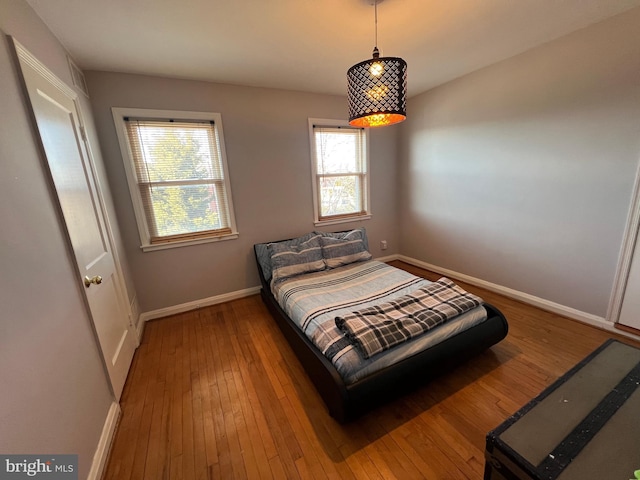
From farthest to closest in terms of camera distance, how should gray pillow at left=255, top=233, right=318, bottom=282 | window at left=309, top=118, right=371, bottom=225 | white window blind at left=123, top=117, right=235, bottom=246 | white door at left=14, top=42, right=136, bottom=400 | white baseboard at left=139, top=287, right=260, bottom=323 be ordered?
window at left=309, top=118, right=371, bottom=225
gray pillow at left=255, top=233, right=318, bottom=282
white baseboard at left=139, top=287, right=260, bottom=323
white window blind at left=123, top=117, right=235, bottom=246
white door at left=14, top=42, right=136, bottom=400

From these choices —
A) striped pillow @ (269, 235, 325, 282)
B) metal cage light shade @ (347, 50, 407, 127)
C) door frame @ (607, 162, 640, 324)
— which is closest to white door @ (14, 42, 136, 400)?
striped pillow @ (269, 235, 325, 282)

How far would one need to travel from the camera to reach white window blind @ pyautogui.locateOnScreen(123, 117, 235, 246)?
259cm

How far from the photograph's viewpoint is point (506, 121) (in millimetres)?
2670

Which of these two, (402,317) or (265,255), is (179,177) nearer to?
(265,255)

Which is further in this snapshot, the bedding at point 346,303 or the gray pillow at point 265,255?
the gray pillow at point 265,255

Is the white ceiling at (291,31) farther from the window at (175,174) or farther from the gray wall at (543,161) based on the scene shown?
the window at (175,174)

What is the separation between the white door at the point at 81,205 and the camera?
4.60 ft

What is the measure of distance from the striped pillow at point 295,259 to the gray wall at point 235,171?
0.50m

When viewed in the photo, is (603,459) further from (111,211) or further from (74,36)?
(74,36)

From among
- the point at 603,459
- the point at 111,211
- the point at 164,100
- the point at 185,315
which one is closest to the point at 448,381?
the point at 603,459

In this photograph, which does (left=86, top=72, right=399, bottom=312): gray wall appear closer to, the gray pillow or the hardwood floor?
the gray pillow

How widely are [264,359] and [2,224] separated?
1787mm

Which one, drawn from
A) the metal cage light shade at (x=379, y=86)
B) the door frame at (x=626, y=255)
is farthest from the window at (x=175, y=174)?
the door frame at (x=626, y=255)

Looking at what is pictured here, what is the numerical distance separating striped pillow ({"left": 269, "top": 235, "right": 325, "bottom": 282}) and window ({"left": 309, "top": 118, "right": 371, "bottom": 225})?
721 millimetres
